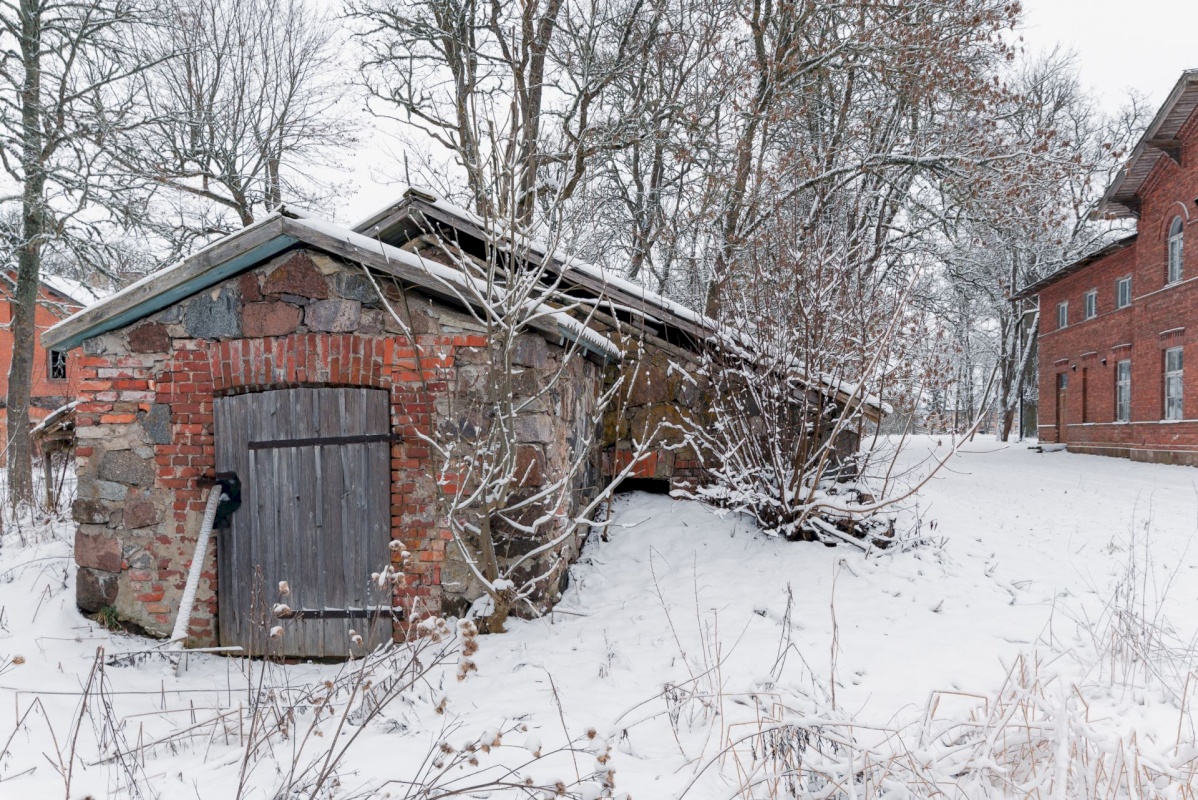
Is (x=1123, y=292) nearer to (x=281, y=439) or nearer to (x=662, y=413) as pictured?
(x=662, y=413)

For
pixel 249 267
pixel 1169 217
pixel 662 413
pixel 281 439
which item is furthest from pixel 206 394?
pixel 1169 217

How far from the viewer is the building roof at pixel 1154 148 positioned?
44.5 ft

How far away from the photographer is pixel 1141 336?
1661 centimetres

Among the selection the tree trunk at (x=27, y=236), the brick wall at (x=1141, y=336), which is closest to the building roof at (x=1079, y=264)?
the brick wall at (x=1141, y=336)

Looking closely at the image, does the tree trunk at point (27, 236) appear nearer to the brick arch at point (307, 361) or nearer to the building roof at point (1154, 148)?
the brick arch at point (307, 361)

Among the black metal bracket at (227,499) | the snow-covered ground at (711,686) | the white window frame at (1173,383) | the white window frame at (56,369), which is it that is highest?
the white window frame at (56,369)

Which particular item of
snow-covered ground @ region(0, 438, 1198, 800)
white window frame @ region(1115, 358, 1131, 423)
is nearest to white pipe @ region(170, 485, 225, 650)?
snow-covered ground @ region(0, 438, 1198, 800)

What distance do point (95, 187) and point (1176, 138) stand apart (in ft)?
64.7

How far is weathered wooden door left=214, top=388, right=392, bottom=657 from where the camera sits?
502 cm

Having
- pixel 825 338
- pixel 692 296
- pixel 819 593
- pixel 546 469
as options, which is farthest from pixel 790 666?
pixel 692 296

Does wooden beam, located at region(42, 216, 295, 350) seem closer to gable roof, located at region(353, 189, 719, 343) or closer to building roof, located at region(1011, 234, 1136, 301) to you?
gable roof, located at region(353, 189, 719, 343)

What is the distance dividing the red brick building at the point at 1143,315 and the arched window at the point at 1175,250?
2cm

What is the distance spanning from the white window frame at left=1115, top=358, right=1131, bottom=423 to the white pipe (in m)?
19.9

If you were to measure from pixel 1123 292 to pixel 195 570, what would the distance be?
21.2 m
